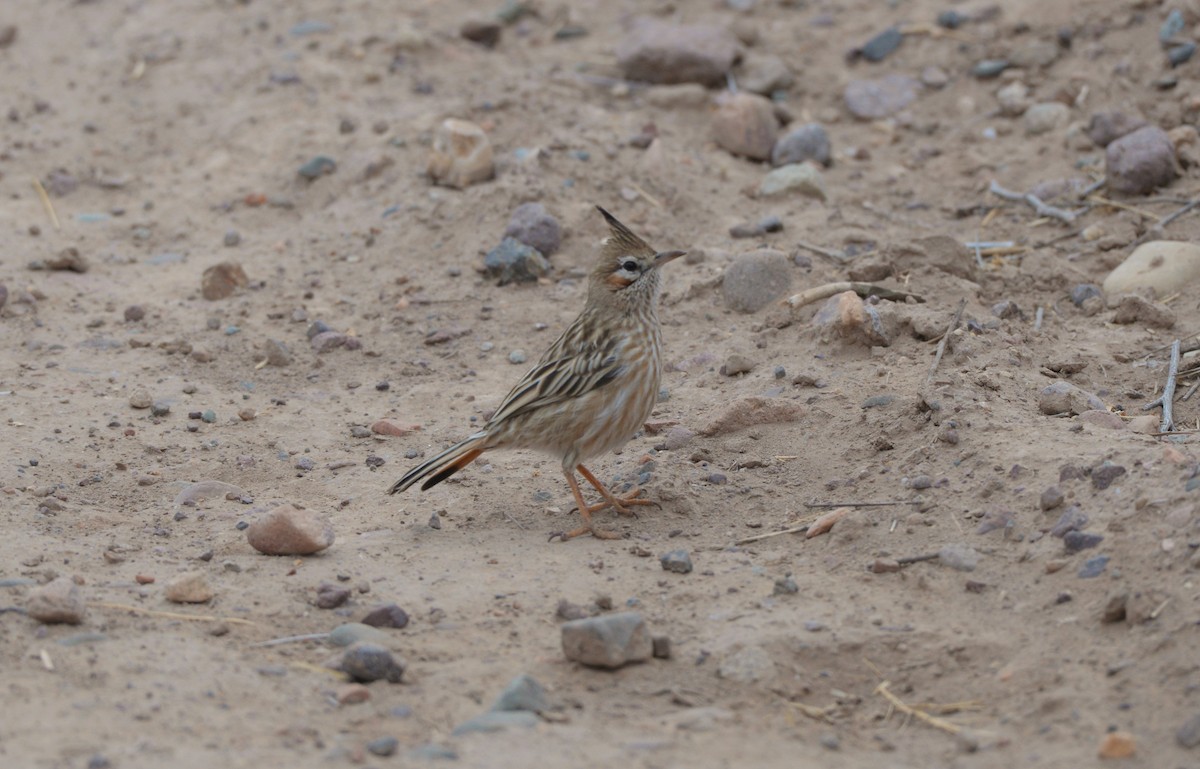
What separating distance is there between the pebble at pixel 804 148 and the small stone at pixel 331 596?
226 inches

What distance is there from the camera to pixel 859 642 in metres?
4.95

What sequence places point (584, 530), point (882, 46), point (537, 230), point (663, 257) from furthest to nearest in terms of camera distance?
point (882, 46)
point (537, 230)
point (663, 257)
point (584, 530)

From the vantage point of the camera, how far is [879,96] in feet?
35.3

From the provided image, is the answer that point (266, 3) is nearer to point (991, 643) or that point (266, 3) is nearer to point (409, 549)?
point (409, 549)

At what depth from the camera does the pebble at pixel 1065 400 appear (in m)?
6.38

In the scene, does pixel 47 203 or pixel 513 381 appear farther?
pixel 47 203

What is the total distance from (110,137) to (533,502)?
658 cm

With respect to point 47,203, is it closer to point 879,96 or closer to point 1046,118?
point 879,96

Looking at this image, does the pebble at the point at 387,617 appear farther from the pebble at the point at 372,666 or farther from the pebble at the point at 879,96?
the pebble at the point at 879,96

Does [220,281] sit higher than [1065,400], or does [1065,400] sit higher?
[1065,400]

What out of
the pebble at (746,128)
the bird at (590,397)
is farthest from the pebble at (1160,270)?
the bird at (590,397)

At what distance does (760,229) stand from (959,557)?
3971 mm

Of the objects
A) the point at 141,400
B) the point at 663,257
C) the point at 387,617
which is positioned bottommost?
the point at 141,400

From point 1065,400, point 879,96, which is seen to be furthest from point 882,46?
point 1065,400
